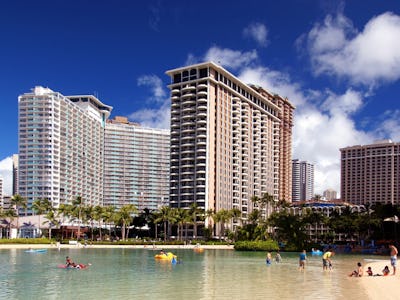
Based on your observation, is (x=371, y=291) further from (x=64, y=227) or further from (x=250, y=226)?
(x=64, y=227)

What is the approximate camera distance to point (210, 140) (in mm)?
159875

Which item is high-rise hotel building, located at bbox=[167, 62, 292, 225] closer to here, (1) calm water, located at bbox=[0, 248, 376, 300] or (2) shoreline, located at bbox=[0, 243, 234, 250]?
(2) shoreline, located at bbox=[0, 243, 234, 250]

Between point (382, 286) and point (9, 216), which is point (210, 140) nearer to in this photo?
point (9, 216)

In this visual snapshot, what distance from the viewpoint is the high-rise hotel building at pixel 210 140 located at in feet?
518

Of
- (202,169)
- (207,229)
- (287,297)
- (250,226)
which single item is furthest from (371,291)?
(202,169)

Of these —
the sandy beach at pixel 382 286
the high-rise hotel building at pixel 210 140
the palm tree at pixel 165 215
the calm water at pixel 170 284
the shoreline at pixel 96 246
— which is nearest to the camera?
the sandy beach at pixel 382 286

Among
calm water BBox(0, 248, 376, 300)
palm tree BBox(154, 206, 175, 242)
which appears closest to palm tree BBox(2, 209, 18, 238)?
palm tree BBox(154, 206, 175, 242)

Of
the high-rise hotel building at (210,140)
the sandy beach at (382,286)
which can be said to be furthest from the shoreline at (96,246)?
the sandy beach at (382,286)

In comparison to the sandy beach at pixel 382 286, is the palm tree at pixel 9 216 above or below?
below

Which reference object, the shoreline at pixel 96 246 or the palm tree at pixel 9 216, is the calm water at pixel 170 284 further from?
the palm tree at pixel 9 216

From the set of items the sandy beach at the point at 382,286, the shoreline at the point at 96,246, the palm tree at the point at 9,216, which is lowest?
the shoreline at the point at 96,246

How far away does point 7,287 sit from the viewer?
128ft

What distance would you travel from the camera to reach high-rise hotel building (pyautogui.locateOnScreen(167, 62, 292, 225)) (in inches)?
6220

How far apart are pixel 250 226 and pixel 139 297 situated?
85.1 meters
